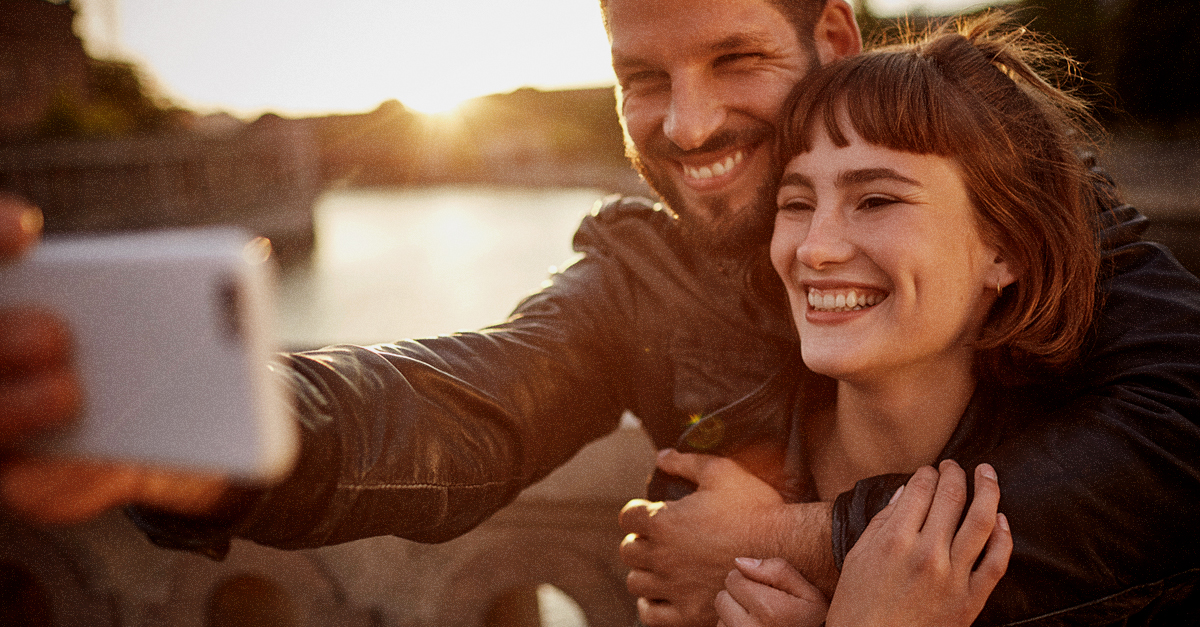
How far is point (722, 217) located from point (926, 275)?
618mm

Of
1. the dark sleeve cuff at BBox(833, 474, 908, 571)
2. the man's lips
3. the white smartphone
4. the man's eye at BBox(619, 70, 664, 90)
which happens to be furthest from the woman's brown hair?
the white smartphone

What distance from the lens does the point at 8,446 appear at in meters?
0.72

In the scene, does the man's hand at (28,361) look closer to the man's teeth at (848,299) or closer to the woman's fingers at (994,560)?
the man's teeth at (848,299)

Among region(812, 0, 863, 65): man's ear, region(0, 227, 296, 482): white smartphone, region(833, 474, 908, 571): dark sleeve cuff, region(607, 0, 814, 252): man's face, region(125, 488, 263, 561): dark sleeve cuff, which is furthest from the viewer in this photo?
region(812, 0, 863, 65): man's ear

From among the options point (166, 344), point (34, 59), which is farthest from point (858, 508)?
point (34, 59)

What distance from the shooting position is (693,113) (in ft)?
6.28

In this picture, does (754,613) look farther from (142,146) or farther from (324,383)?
(142,146)

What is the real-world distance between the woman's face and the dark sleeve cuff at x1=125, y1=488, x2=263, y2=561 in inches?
40.7

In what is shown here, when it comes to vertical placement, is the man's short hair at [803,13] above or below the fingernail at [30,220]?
above

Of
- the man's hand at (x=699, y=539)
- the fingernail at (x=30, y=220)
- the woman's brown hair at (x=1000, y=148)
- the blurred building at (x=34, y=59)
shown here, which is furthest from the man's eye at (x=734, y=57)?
the blurred building at (x=34, y=59)

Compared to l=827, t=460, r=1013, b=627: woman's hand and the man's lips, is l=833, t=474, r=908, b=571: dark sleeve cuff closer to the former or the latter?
l=827, t=460, r=1013, b=627: woman's hand

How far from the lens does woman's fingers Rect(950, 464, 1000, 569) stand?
1358 mm

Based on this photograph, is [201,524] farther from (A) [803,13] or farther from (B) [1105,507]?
(A) [803,13]

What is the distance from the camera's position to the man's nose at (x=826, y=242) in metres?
1.49
